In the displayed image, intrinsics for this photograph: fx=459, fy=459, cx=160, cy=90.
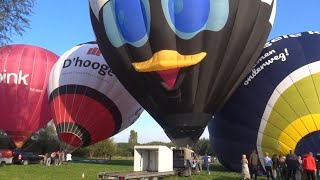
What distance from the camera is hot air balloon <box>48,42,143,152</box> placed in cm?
2114

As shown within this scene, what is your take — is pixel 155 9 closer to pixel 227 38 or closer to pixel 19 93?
pixel 227 38

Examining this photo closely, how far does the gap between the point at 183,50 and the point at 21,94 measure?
48.7ft

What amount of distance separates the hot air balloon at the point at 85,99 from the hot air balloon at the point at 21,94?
4.42m

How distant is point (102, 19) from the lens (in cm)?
1521

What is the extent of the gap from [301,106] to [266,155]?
1.91 meters

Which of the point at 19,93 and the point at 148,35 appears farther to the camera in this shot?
the point at 19,93

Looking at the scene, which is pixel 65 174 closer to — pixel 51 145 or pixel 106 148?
pixel 51 145

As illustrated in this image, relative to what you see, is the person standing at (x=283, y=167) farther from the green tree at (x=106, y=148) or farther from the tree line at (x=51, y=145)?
the green tree at (x=106, y=148)

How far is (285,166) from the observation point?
545 inches

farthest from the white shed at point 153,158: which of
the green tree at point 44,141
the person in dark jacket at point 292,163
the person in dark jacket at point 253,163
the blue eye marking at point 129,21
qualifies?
the green tree at point 44,141

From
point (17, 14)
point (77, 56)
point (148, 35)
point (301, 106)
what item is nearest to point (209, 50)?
point (148, 35)

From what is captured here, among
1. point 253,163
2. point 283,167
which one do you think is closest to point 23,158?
point 253,163

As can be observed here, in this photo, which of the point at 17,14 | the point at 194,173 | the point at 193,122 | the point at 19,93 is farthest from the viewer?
the point at 19,93

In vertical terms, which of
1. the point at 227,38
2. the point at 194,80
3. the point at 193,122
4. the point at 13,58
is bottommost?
the point at 193,122
